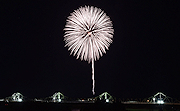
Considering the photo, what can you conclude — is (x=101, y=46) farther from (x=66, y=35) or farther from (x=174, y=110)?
(x=174, y=110)

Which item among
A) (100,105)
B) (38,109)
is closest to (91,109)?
(100,105)

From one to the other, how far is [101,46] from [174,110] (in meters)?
36.5

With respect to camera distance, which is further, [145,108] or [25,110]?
[145,108]

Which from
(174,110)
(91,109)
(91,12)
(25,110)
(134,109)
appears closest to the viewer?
(91,109)

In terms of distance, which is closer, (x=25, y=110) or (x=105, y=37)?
(x=25, y=110)

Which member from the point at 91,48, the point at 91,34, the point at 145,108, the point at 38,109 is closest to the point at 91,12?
the point at 91,34

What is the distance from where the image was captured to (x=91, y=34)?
71188mm

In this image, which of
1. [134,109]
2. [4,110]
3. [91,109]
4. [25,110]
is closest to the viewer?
[91,109]

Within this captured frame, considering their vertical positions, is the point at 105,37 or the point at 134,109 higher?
the point at 105,37

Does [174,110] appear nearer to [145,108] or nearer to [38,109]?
[145,108]

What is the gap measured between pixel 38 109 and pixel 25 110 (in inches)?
118

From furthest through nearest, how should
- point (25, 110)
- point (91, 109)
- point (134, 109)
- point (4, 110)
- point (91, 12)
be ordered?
point (134, 109), point (91, 12), point (4, 110), point (25, 110), point (91, 109)

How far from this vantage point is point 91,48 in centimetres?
7131

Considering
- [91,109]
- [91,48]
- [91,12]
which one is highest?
[91,12]
